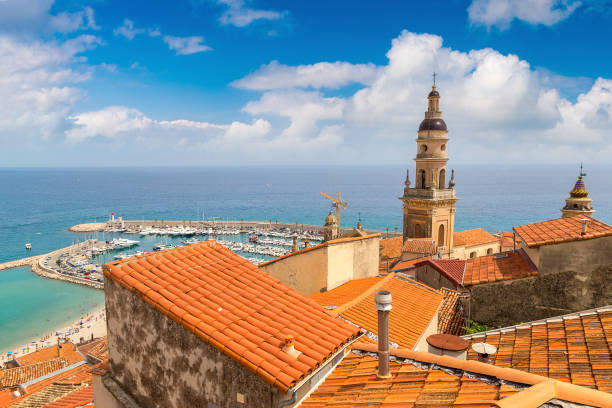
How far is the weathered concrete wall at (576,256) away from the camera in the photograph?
25.9 feet

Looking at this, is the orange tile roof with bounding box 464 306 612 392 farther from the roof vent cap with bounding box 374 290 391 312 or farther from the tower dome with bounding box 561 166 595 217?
the tower dome with bounding box 561 166 595 217

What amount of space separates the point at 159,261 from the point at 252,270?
1.35 metres

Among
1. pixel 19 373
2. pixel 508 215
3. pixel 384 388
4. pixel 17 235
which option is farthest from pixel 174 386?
pixel 508 215

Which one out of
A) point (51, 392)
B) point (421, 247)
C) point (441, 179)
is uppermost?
point (441, 179)

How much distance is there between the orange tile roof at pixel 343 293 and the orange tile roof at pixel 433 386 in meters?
4.93

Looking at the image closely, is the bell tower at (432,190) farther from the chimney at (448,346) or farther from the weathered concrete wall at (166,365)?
the weathered concrete wall at (166,365)

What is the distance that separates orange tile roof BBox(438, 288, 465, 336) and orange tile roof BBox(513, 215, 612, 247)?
2.71 m

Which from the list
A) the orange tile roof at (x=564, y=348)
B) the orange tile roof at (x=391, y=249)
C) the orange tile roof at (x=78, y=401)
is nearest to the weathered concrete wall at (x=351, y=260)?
the orange tile roof at (x=564, y=348)

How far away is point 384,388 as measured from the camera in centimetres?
385

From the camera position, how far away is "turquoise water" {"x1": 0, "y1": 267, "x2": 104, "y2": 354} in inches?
1650

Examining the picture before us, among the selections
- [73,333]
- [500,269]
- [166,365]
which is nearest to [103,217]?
[73,333]

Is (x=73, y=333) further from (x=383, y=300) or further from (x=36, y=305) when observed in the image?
(x=383, y=300)

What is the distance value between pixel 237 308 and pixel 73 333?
44.8 metres

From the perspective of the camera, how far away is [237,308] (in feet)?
15.0
